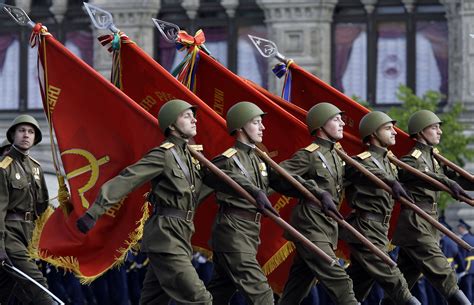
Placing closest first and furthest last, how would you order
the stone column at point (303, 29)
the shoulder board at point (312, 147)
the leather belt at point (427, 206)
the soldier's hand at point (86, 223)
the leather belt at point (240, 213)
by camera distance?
the soldier's hand at point (86, 223) < the leather belt at point (240, 213) < the shoulder board at point (312, 147) < the leather belt at point (427, 206) < the stone column at point (303, 29)

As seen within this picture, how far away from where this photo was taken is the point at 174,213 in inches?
576

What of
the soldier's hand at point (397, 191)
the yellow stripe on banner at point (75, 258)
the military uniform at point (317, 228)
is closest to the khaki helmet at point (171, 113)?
the yellow stripe on banner at point (75, 258)

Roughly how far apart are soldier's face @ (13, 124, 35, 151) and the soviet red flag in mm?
1201

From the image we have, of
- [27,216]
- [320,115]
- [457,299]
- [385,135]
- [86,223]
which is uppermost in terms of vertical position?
[320,115]

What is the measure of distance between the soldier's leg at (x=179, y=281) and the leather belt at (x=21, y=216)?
2.23 m

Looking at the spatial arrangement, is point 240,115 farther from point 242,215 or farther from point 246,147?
point 242,215

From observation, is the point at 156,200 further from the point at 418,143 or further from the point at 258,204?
the point at 418,143

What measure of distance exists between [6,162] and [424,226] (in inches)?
151

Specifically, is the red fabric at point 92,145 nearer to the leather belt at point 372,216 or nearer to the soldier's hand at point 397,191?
the leather belt at point 372,216

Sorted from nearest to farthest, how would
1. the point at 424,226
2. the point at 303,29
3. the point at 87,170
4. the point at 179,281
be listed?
the point at 179,281, the point at 87,170, the point at 424,226, the point at 303,29

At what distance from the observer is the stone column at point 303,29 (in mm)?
33969

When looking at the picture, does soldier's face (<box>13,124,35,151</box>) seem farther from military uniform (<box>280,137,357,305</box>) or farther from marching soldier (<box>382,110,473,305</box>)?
marching soldier (<box>382,110,473,305</box>)

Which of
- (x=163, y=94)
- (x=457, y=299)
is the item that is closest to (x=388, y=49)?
(x=163, y=94)

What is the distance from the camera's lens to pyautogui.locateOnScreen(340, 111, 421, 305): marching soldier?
16.2 m
